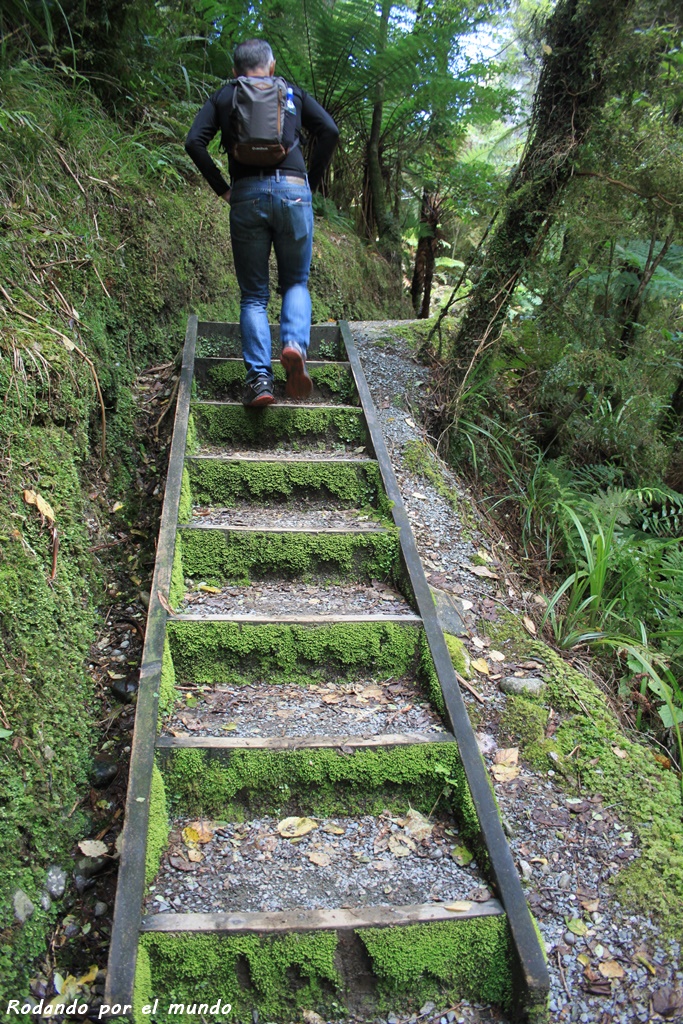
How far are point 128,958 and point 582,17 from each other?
A: 15.7ft

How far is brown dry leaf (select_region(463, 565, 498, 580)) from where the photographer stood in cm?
317

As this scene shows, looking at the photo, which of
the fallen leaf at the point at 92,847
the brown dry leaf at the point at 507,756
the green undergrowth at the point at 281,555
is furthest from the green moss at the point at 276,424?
the fallen leaf at the point at 92,847

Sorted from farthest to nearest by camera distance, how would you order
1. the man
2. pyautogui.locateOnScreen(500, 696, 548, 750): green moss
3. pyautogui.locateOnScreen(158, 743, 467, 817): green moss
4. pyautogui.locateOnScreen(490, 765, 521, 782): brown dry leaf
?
the man, pyautogui.locateOnScreen(500, 696, 548, 750): green moss, pyautogui.locateOnScreen(490, 765, 521, 782): brown dry leaf, pyautogui.locateOnScreen(158, 743, 467, 817): green moss

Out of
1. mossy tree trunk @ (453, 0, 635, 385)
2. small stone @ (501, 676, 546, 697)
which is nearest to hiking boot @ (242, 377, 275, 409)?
mossy tree trunk @ (453, 0, 635, 385)

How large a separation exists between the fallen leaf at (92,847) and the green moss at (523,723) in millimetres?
1429

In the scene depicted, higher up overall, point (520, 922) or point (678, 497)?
point (678, 497)

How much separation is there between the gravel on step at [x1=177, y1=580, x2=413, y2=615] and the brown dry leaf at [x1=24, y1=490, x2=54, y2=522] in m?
0.60

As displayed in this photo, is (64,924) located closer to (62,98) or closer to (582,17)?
(62,98)

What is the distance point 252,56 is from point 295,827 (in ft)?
11.2

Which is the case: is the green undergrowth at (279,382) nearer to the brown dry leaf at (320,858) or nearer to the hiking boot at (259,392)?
the hiking boot at (259,392)

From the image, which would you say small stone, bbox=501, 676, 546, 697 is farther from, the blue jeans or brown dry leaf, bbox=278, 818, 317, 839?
the blue jeans

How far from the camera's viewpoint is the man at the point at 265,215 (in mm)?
3299

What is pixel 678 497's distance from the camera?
13.7ft

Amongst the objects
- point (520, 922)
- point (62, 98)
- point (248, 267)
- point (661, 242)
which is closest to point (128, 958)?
point (520, 922)
